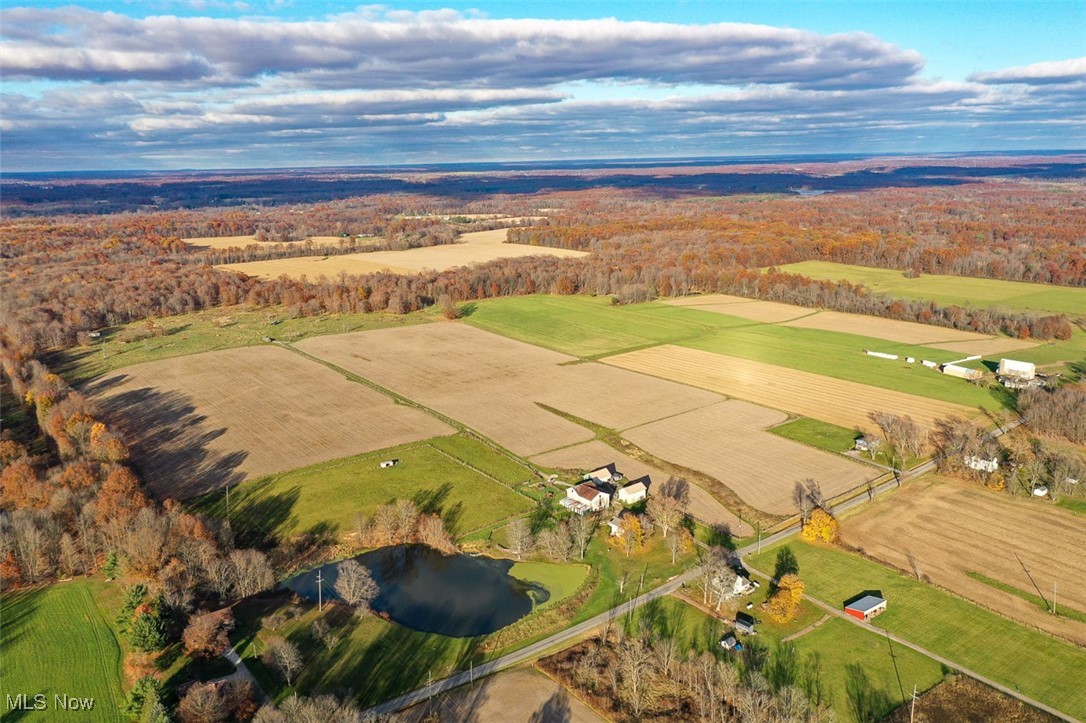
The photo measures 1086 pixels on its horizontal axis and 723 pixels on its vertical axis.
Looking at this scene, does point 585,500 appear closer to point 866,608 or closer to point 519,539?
point 519,539

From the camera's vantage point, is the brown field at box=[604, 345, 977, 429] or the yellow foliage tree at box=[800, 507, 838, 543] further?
the brown field at box=[604, 345, 977, 429]

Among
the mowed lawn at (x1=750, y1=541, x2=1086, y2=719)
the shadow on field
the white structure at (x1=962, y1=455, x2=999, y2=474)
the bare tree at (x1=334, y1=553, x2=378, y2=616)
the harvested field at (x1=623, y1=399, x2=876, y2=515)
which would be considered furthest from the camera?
the shadow on field

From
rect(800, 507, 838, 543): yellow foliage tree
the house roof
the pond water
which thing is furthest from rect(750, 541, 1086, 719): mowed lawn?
the pond water

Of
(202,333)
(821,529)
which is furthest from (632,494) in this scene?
(202,333)

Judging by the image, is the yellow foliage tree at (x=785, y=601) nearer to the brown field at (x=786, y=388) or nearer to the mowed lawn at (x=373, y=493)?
the mowed lawn at (x=373, y=493)

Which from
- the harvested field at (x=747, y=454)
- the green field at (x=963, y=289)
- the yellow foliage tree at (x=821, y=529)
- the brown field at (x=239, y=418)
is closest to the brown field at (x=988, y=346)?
the green field at (x=963, y=289)

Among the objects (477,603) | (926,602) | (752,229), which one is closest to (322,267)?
(752,229)

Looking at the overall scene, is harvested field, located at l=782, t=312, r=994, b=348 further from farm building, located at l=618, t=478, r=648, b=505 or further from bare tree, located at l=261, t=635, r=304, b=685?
bare tree, located at l=261, t=635, r=304, b=685
